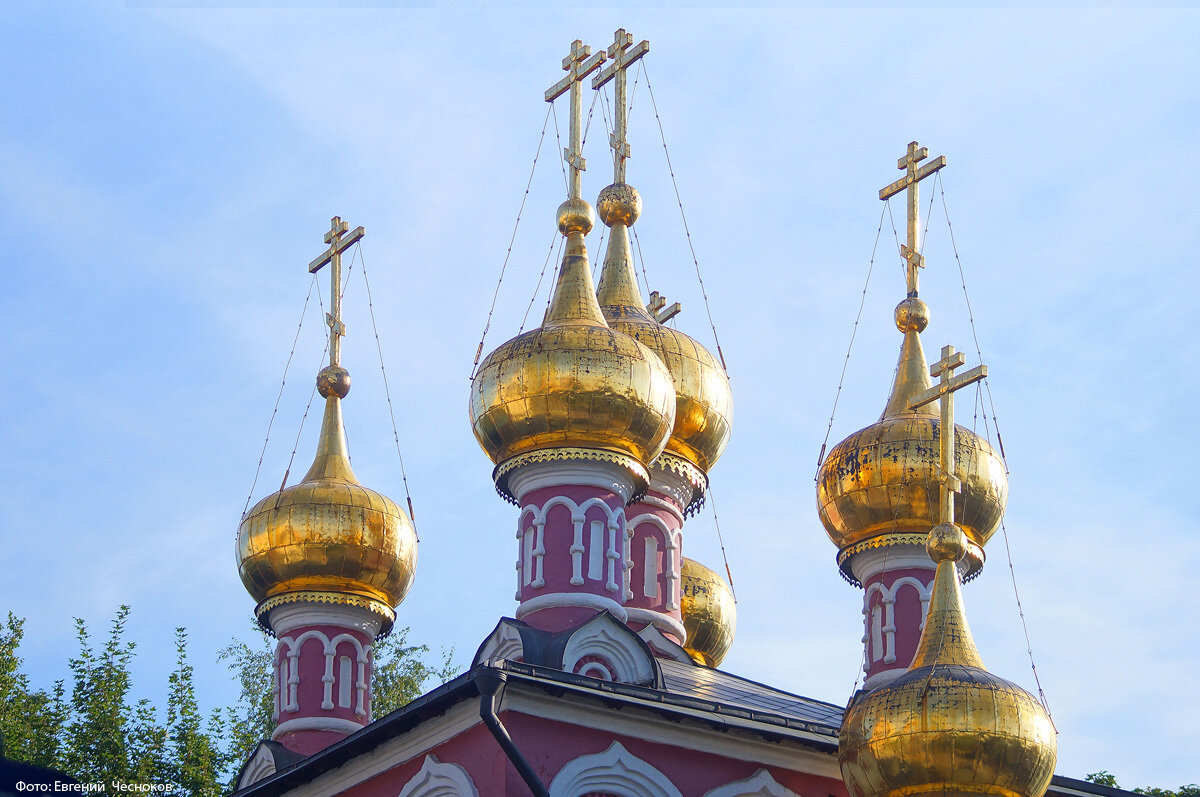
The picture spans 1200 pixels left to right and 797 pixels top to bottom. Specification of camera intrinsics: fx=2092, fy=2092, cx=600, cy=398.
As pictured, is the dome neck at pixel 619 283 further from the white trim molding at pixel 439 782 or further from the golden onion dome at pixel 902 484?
the white trim molding at pixel 439 782

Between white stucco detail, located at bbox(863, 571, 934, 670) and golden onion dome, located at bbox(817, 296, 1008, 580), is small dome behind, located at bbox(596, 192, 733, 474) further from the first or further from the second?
white stucco detail, located at bbox(863, 571, 934, 670)

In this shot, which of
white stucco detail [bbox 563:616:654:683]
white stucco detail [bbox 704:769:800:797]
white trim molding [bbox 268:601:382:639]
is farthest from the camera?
white trim molding [bbox 268:601:382:639]

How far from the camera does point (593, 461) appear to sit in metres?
14.4

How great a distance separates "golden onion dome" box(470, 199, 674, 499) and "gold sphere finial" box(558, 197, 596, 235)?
108cm

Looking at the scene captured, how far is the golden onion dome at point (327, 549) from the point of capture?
16.1 meters

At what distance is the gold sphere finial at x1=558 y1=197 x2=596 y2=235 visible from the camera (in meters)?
15.7

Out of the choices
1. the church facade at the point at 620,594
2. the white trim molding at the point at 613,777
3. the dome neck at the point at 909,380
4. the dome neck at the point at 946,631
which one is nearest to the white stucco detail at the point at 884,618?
the church facade at the point at 620,594

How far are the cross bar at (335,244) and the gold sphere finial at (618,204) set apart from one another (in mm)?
2391

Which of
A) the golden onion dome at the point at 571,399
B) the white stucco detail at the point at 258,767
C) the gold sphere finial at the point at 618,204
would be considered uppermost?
the gold sphere finial at the point at 618,204

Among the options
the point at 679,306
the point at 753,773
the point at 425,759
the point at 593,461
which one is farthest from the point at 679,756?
the point at 679,306

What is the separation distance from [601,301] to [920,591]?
3457 millimetres

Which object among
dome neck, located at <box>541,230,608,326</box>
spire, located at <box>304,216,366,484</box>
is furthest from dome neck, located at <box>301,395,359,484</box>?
dome neck, located at <box>541,230,608,326</box>

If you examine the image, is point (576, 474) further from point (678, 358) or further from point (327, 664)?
point (327, 664)

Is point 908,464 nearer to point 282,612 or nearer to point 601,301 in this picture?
point 601,301
